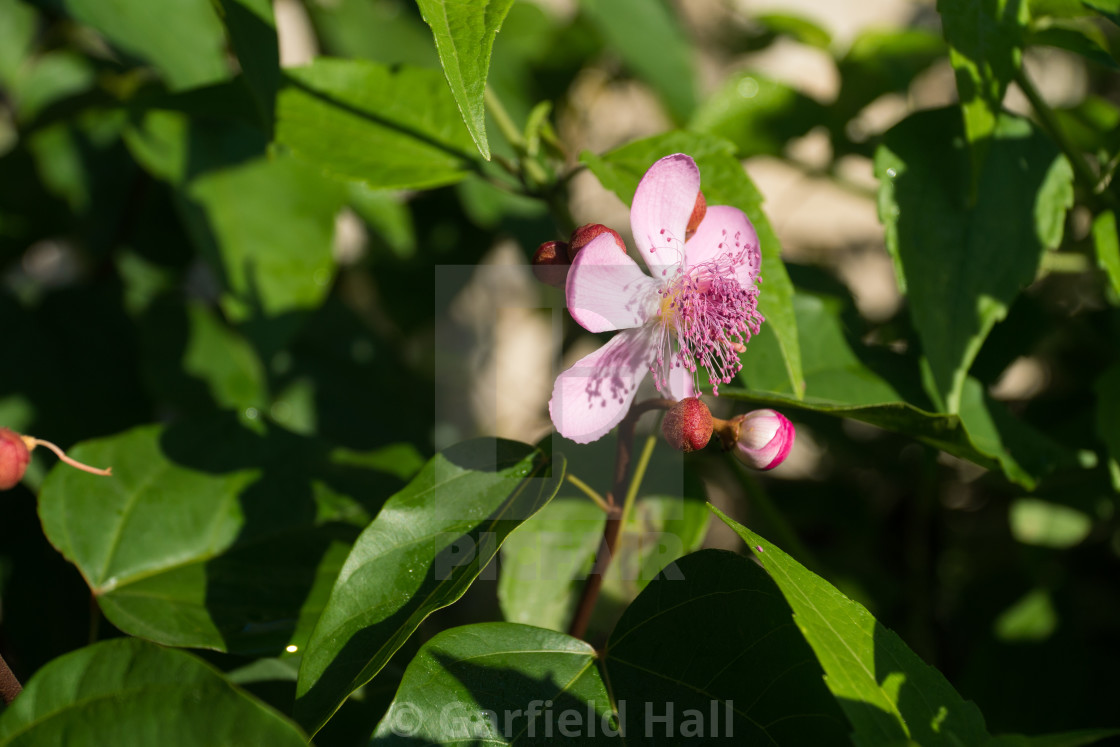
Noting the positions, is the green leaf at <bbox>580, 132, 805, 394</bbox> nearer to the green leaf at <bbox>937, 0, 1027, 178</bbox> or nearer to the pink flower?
the pink flower

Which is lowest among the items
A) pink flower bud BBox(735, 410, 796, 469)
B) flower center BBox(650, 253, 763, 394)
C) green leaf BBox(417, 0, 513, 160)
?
pink flower bud BBox(735, 410, 796, 469)

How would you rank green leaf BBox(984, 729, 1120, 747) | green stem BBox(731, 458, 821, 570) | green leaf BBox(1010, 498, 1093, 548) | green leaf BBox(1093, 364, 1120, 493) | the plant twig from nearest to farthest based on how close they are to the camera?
green leaf BBox(984, 729, 1120, 747)
the plant twig
green leaf BBox(1093, 364, 1120, 493)
green stem BBox(731, 458, 821, 570)
green leaf BBox(1010, 498, 1093, 548)

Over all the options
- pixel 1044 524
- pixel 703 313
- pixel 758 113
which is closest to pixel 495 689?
pixel 703 313

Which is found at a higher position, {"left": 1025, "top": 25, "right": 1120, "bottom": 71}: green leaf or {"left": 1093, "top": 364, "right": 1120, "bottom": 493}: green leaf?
{"left": 1025, "top": 25, "right": 1120, "bottom": 71}: green leaf

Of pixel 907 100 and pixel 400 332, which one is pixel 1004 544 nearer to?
pixel 907 100

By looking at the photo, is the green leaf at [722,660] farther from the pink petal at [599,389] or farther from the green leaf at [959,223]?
the green leaf at [959,223]

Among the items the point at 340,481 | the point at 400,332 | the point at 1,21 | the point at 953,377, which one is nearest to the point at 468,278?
the point at 400,332

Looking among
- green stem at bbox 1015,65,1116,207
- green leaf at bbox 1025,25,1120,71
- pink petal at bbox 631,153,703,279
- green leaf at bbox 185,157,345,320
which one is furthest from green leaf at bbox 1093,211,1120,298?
green leaf at bbox 185,157,345,320
